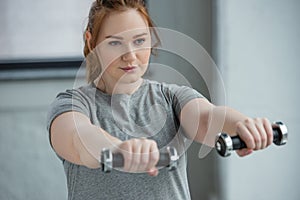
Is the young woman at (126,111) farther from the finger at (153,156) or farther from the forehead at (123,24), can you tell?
the finger at (153,156)

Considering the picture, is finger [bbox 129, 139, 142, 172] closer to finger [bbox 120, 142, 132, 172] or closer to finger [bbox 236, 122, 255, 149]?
finger [bbox 120, 142, 132, 172]

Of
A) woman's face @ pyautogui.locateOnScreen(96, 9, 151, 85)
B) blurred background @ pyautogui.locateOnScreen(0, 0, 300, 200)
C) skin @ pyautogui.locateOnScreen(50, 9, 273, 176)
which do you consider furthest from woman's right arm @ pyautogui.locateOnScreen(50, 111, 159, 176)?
blurred background @ pyautogui.locateOnScreen(0, 0, 300, 200)

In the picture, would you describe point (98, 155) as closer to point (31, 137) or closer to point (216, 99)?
point (216, 99)

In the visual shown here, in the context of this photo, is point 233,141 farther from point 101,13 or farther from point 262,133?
point 101,13

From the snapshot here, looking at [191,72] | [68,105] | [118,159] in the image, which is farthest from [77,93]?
[191,72]

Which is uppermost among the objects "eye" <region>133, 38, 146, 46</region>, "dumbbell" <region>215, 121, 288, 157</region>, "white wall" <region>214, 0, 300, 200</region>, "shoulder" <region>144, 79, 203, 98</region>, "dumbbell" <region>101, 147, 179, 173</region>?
"eye" <region>133, 38, 146, 46</region>

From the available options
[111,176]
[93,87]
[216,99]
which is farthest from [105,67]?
[216,99]

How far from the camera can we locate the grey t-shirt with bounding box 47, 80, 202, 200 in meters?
0.85

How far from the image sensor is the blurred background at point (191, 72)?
1.79 meters

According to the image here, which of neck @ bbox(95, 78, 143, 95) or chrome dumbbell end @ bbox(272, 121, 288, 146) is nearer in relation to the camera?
chrome dumbbell end @ bbox(272, 121, 288, 146)

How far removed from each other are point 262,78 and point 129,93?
3.30 feet

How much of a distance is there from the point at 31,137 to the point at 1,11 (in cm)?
43

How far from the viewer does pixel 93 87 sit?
36.0 inches

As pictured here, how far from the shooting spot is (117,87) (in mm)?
892
